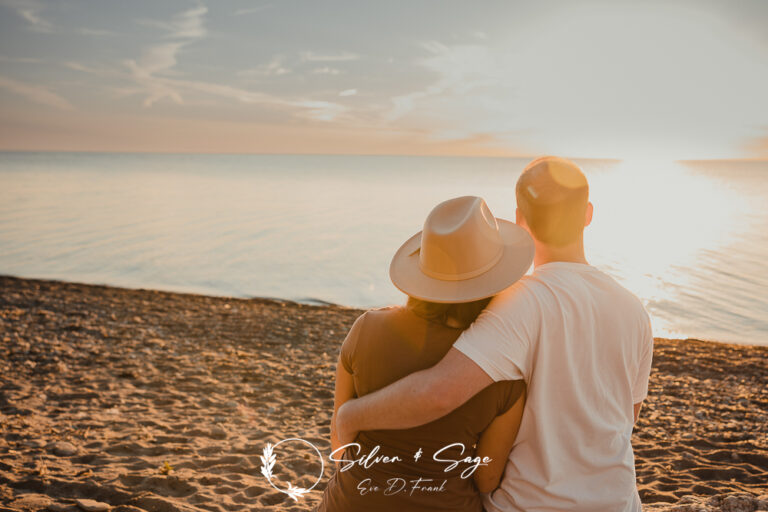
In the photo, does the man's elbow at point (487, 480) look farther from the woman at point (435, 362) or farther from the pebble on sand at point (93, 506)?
the pebble on sand at point (93, 506)

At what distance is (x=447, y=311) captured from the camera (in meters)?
1.85

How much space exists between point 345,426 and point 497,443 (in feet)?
1.89

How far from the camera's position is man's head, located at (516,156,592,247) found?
2.02m

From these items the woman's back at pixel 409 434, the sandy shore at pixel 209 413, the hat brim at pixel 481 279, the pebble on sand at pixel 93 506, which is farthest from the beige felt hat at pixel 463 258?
the pebble on sand at pixel 93 506

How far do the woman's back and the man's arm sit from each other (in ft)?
0.23

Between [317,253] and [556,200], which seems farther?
[317,253]

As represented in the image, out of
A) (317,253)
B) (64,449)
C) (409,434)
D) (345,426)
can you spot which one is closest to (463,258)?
(409,434)

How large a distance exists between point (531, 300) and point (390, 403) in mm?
605

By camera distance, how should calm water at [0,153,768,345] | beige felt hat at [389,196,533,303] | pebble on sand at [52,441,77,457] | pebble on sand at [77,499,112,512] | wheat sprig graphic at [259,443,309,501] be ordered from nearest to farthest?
beige felt hat at [389,196,533,303] < pebble on sand at [77,499,112,512] < wheat sprig graphic at [259,443,309,501] < pebble on sand at [52,441,77,457] < calm water at [0,153,768,345]

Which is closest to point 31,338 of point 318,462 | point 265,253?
point 318,462

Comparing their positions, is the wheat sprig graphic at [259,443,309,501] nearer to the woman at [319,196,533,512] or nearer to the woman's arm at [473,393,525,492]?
the woman at [319,196,533,512]

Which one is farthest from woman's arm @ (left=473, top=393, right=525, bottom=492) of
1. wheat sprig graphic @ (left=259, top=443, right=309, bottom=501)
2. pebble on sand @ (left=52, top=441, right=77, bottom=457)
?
pebble on sand @ (left=52, top=441, right=77, bottom=457)

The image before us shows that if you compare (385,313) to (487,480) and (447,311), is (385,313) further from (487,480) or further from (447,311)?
(487,480)

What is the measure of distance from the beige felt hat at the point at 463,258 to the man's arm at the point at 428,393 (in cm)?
22
